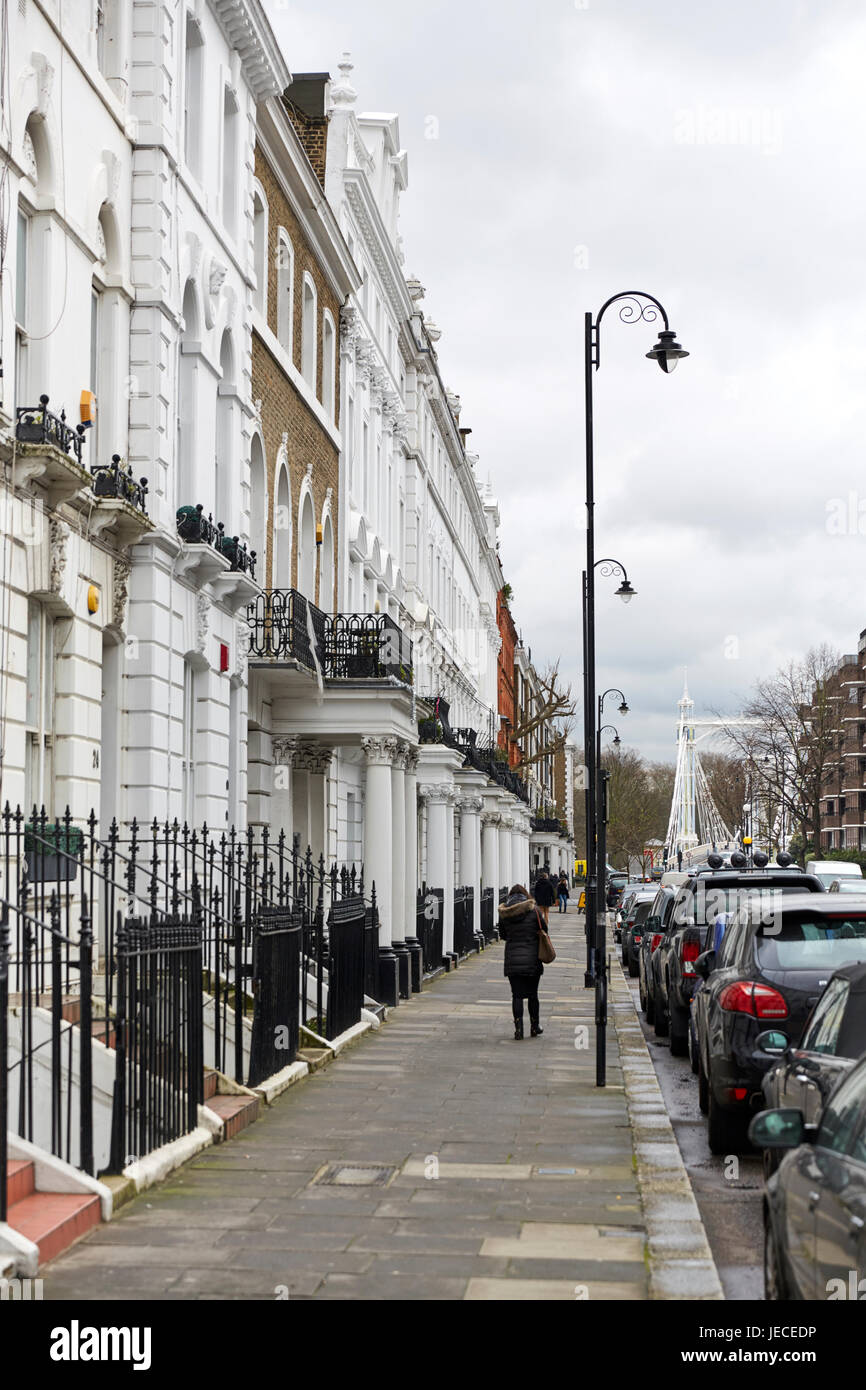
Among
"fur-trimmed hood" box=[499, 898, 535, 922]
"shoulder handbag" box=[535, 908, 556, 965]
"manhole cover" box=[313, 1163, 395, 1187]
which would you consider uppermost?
"fur-trimmed hood" box=[499, 898, 535, 922]

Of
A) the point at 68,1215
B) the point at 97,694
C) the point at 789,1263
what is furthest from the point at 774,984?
the point at 97,694

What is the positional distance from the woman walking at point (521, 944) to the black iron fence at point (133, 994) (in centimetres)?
218

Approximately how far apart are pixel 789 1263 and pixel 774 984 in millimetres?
5714

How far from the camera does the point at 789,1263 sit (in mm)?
5473

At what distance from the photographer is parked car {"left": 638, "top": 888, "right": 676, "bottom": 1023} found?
21314mm

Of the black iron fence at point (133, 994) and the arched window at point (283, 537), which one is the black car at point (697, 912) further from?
the arched window at point (283, 537)

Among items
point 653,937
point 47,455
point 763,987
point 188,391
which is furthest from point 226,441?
point 763,987

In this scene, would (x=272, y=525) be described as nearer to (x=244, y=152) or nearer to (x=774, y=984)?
(x=244, y=152)

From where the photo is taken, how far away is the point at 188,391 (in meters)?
18.6

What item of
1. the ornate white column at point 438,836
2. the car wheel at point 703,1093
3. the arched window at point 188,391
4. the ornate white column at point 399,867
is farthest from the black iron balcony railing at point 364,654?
the car wheel at point 703,1093

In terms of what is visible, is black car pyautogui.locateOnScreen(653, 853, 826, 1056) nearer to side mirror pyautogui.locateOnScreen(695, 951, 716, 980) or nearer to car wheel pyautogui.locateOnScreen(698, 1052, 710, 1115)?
side mirror pyautogui.locateOnScreen(695, 951, 716, 980)

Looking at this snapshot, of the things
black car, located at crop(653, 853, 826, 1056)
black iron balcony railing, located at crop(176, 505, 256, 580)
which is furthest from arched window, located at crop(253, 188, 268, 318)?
black car, located at crop(653, 853, 826, 1056)

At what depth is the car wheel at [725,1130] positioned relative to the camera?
11180 mm

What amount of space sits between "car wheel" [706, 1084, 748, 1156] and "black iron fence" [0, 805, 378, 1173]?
3344 millimetres
